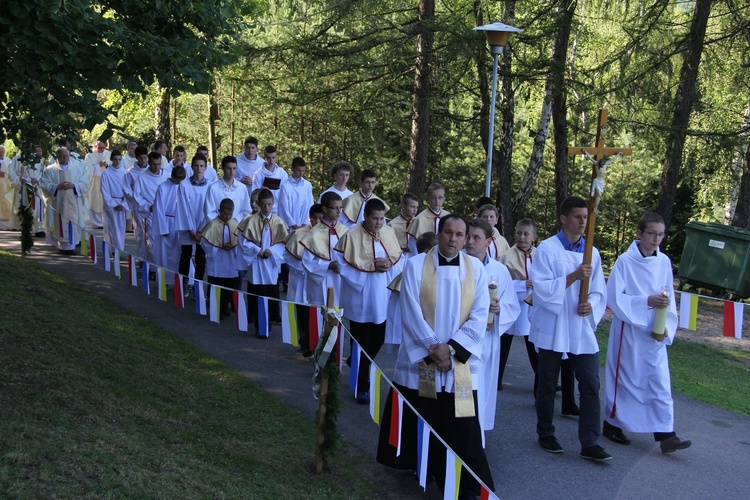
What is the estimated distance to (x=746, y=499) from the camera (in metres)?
7.05

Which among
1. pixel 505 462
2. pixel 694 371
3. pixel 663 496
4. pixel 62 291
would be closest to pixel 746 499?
pixel 663 496

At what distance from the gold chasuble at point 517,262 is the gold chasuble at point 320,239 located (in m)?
1.87

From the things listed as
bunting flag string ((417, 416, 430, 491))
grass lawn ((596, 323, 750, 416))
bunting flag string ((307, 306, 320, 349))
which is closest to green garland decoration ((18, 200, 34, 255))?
bunting flag string ((307, 306, 320, 349))

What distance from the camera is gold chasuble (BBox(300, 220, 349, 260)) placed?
983cm

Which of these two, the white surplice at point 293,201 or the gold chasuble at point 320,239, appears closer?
the gold chasuble at point 320,239

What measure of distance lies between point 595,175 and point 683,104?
37.7 feet

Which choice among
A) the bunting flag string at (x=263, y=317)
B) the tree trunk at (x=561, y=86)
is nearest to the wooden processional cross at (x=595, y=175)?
the bunting flag string at (x=263, y=317)

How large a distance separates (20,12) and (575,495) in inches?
217

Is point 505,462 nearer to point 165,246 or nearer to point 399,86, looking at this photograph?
point 165,246

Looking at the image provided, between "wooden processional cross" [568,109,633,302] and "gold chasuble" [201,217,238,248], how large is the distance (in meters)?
5.78

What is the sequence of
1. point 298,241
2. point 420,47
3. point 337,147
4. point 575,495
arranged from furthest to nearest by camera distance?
point 337,147 < point 420,47 < point 298,241 < point 575,495

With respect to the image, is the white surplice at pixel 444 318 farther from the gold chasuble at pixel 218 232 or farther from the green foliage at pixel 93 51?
the gold chasuble at pixel 218 232

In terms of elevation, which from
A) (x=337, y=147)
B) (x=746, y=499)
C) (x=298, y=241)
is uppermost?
(x=337, y=147)

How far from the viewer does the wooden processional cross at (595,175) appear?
717cm
